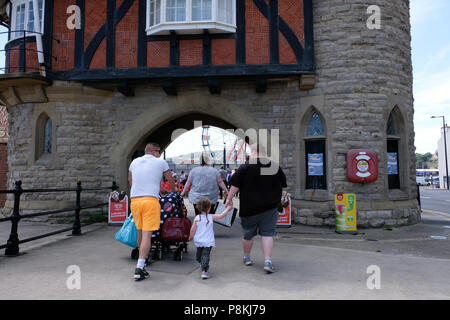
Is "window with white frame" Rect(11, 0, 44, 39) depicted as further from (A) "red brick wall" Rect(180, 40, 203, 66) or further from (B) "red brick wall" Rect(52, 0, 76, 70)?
(A) "red brick wall" Rect(180, 40, 203, 66)

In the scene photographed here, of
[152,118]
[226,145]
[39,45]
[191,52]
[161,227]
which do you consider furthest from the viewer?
[226,145]

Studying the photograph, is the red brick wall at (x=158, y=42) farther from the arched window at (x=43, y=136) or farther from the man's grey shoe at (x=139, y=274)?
the man's grey shoe at (x=139, y=274)

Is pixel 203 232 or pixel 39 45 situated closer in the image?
pixel 203 232

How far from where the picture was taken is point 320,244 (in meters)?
5.94

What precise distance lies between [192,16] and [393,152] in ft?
21.3

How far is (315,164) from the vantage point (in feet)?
27.2

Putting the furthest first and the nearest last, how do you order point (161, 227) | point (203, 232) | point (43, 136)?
point (43, 136) < point (161, 227) < point (203, 232)

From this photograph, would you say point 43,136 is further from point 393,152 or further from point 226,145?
point 226,145

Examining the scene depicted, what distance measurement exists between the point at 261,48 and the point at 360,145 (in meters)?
3.56

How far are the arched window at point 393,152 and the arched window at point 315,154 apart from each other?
176 cm

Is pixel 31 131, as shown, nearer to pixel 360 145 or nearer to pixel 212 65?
pixel 212 65

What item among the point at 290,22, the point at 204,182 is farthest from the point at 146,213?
the point at 290,22

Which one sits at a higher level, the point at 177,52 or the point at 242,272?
the point at 177,52

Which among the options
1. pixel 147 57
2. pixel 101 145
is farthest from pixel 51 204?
pixel 147 57
